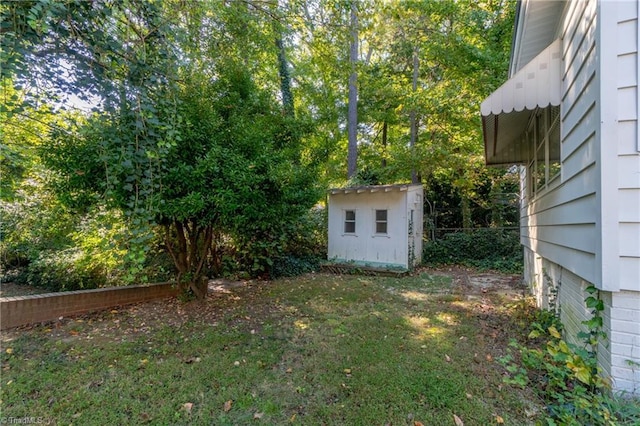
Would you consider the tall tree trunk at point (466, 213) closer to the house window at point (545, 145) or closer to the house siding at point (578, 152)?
the house window at point (545, 145)

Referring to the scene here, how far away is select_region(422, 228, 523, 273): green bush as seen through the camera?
10039 mm

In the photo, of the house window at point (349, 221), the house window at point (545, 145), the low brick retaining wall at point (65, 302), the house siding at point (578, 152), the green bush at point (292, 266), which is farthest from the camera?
the house window at point (349, 221)

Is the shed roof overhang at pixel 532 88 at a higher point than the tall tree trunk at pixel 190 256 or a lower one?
higher

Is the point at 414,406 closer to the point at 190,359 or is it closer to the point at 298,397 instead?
the point at 298,397

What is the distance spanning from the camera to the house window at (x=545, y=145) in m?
3.67

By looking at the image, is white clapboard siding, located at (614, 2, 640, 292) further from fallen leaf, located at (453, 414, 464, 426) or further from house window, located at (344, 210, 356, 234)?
house window, located at (344, 210, 356, 234)

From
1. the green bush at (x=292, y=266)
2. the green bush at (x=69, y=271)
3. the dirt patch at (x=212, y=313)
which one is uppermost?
the green bush at (x=69, y=271)

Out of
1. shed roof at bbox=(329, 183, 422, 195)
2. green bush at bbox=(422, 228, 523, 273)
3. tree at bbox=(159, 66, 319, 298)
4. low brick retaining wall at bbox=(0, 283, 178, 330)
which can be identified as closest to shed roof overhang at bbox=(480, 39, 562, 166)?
tree at bbox=(159, 66, 319, 298)

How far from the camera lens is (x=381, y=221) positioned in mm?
8945

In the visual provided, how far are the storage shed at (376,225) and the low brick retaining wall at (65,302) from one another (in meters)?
5.31

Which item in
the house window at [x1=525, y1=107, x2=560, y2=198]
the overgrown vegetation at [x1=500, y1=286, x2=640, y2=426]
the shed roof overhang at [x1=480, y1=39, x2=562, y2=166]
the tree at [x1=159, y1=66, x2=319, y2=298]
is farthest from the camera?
the tree at [x1=159, y1=66, x2=319, y2=298]

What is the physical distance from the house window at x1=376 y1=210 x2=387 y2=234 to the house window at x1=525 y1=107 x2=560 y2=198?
3795mm

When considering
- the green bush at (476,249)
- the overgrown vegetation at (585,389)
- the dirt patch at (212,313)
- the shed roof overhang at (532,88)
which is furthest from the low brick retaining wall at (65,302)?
the green bush at (476,249)

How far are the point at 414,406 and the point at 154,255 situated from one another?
5497 millimetres
